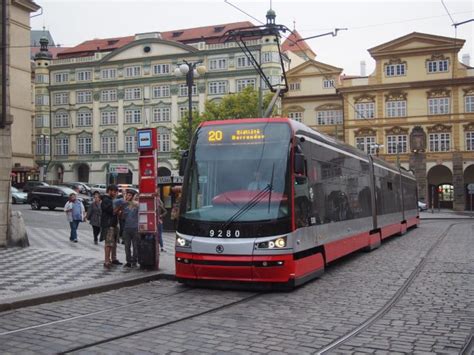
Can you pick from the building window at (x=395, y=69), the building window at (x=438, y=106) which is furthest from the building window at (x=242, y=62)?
the building window at (x=438, y=106)

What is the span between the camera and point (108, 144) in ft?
247

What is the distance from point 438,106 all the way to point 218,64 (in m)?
25.4

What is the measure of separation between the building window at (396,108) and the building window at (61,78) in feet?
136

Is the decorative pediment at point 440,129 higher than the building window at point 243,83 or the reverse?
the reverse

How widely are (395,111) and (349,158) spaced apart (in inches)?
1990

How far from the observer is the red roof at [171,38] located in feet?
241

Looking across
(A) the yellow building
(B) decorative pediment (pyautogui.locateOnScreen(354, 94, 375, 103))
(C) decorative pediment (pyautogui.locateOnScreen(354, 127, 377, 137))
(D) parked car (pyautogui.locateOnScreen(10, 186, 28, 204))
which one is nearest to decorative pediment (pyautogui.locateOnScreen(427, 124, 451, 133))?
(A) the yellow building

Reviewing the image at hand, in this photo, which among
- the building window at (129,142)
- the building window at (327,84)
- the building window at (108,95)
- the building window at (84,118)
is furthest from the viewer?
the building window at (84,118)

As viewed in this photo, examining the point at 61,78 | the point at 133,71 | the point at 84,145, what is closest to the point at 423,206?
the point at 133,71

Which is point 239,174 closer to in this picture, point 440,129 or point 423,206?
point 423,206

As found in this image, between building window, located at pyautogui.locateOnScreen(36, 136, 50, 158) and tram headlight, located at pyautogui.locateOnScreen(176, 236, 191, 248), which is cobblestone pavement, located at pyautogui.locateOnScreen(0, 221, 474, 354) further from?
building window, located at pyautogui.locateOnScreen(36, 136, 50, 158)

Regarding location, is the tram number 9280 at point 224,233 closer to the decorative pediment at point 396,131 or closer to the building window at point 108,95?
the decorative pediment at point 396,131

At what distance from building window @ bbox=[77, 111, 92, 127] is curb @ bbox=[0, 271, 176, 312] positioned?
220 feet

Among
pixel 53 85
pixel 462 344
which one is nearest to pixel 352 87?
pixel 53 85
